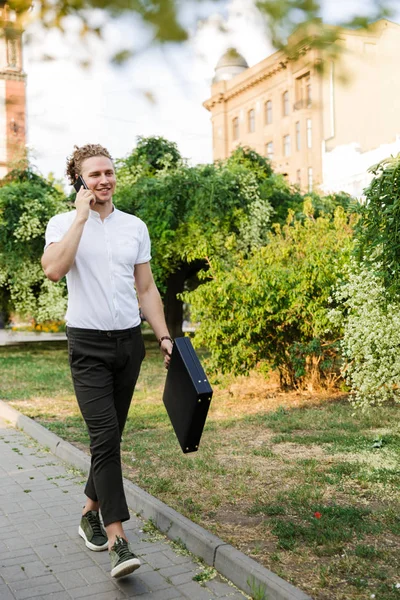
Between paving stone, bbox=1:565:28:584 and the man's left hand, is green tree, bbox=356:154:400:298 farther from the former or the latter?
paving stone, bbox=1:565:28:584

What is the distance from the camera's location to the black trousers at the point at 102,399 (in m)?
3.73

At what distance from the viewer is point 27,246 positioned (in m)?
17.6

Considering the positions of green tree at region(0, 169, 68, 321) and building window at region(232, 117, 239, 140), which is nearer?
green tree at region(0, 169, 68, 321)

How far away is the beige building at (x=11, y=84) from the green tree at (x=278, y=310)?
22.1 ft

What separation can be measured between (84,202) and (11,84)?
1.19 meters

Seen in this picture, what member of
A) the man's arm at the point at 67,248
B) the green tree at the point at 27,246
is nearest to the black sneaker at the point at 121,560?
the man's arm at the point at 67,248

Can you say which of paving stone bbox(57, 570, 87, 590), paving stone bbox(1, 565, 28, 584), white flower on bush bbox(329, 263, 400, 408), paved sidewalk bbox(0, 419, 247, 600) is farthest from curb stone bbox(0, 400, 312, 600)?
white flower on bush bbox(329, 263, 400, 408)

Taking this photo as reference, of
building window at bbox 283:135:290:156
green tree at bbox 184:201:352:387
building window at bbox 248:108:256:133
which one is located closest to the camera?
green tree at bbox 184:201:352:387

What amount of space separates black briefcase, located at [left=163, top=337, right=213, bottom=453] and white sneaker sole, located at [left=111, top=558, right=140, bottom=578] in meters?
0.66

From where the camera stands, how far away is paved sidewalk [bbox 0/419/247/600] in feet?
11.9

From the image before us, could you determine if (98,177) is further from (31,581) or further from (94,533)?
(31,581)

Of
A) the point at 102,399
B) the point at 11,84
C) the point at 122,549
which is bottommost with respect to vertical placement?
the point at 122,549

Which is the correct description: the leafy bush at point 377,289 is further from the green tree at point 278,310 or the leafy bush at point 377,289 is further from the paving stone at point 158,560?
the paving stone at point 158,560

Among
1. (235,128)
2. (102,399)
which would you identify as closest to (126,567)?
(102,399)
